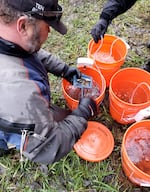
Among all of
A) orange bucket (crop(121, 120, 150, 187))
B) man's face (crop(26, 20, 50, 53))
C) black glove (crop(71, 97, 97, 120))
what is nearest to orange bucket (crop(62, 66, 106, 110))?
black glove (crop(71, 97, 97, 120))

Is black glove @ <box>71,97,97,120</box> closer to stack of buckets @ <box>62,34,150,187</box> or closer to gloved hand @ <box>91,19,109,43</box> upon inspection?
stack of buckets @ <box>62,34,150,187</box>

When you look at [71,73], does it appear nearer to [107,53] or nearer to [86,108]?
[86,108]

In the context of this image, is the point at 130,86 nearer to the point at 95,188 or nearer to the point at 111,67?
the point at 111,67

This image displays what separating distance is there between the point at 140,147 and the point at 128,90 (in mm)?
611

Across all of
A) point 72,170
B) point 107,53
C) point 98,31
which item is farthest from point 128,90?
point 72,170

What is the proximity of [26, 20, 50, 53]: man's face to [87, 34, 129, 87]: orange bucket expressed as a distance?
3.19 feet

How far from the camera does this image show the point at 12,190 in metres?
2.28

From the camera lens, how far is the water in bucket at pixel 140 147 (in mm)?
2217

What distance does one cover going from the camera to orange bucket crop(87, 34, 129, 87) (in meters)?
2.63

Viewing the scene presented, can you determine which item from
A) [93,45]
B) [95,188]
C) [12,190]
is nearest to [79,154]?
[95,188]

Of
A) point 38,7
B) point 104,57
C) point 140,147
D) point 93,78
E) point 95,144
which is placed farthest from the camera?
point 104,57

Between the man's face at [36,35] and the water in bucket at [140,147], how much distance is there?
1.02 meters

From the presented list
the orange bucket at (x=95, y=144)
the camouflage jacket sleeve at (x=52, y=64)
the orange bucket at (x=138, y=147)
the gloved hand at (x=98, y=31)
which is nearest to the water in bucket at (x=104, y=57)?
the gloved hand at (x=98, y=31)

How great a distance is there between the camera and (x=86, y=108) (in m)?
2.18
